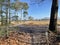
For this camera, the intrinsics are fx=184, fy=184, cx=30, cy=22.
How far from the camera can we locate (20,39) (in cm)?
1289

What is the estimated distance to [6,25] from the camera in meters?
12.6

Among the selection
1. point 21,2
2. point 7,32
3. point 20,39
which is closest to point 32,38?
point 20,39

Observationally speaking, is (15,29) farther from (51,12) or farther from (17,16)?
(51,12)

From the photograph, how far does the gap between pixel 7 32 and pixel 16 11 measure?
5.21ft

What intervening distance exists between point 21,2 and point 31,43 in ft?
11.1

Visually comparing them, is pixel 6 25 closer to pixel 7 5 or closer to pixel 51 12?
pixel 7 5

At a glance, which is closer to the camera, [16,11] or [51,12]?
[16,11]

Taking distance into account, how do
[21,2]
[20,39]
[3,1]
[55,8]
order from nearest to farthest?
[3,1]
[20,39]
[21,2]
[55,8]

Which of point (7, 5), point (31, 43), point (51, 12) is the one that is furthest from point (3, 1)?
point (51, 12)

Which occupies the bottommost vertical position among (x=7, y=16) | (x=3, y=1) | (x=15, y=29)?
(x=15, y=29)

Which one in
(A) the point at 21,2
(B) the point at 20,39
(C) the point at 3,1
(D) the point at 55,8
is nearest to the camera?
(C) the point at 3,1

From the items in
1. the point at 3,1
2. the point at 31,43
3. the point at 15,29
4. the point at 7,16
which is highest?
the point at 3,1

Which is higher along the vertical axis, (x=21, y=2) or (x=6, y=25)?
(x=21, y=2)

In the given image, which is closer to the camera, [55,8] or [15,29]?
[15,29]
